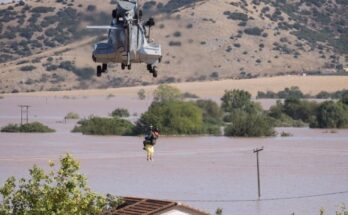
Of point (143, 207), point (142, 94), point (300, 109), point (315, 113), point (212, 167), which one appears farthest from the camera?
point (142, 94)

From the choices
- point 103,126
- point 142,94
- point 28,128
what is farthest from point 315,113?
point 142,94

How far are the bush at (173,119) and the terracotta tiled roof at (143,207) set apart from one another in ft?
179

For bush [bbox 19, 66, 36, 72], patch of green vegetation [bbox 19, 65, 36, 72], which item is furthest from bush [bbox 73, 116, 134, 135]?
bush [bbox 19, 66, 36, 72]

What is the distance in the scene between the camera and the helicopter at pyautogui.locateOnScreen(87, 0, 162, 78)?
25328mm

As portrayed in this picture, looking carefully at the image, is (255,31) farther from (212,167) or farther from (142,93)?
(212,167)

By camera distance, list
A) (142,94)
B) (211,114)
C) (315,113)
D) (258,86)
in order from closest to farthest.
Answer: (315,113)
(211,114)
(142,94)
(258,86)

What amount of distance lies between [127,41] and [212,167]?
146 ft

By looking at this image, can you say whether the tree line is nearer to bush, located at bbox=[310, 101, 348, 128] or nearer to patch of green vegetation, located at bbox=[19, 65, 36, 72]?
bush, located at bbox=[310, 101, 348, 128]

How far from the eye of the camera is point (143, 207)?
36031mm

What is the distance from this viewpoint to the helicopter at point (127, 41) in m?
25.3

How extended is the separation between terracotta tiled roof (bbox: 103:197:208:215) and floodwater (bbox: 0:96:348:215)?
1378 cm

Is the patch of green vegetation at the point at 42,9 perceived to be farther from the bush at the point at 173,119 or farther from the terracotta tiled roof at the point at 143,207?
the terracotta tiled roof at the point at 143,207

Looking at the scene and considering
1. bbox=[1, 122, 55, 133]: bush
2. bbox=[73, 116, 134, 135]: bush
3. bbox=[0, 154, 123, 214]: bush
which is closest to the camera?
bbox=[0, 154, 123, 214]: bush

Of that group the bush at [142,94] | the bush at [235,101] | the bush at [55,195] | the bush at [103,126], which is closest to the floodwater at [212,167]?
the bush at [103,126]
